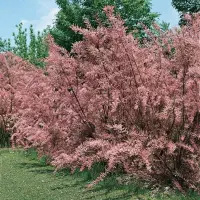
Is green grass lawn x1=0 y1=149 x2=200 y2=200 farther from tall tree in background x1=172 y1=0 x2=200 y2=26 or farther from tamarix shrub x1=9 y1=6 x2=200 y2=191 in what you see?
tall tree in background x1=172 y1=0 x2=200 y2=26

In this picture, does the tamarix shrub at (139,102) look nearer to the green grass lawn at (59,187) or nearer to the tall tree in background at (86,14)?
the green grass lawn at (59,187)

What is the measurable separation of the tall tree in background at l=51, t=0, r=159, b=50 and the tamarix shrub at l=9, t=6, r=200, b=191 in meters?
20.9

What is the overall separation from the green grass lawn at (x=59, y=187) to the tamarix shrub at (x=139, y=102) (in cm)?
35

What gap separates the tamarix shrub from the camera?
6980mm

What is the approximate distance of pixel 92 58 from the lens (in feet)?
32.6

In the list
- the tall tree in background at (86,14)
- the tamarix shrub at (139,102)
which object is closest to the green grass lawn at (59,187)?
the tamarix shrub at (139,102)

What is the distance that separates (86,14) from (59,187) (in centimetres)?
2429

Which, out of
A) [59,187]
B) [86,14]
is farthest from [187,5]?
[59,187]

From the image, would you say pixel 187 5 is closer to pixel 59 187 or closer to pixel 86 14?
pixel 86 14

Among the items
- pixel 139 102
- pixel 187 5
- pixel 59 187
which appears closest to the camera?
pixel 139 102

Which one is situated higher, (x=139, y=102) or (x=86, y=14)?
(x=86, y=14)

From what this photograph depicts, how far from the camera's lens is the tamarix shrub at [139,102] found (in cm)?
698

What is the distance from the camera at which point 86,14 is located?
31609 mm

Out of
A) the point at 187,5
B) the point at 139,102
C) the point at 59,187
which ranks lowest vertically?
the point at 59,187
